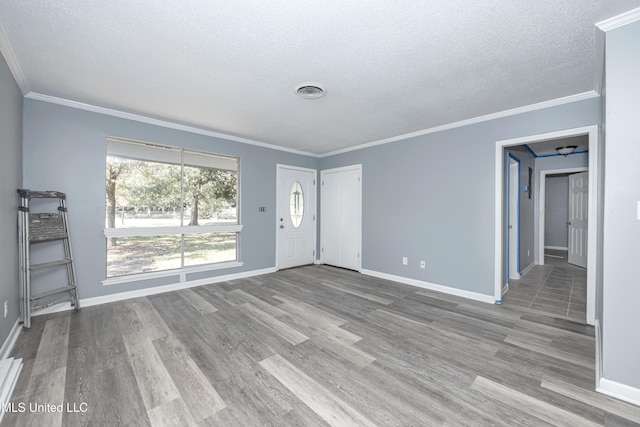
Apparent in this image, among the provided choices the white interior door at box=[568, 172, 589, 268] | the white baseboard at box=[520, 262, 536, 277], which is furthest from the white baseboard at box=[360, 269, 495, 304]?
the white interior door at box=[568, 172, 589, 268]

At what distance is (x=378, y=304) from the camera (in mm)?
3463

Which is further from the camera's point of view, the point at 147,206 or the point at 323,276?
the point at 323,276

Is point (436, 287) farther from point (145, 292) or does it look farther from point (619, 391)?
point (145, 292)

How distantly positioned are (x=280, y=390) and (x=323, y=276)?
121 inches

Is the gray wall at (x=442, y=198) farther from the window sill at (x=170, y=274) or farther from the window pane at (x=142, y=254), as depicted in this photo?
the window pane at (x=142, y=254)

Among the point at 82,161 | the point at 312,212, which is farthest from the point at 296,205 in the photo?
the point at 82,161

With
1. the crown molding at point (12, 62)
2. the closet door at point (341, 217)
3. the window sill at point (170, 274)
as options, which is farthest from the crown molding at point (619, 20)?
the window sill at point (170, 274)

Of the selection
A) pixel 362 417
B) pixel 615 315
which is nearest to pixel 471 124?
pixel 615 315

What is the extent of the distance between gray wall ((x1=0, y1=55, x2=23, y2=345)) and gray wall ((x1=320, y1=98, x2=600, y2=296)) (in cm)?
452

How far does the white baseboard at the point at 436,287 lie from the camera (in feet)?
11.7

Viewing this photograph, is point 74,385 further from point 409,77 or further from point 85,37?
point 409,77

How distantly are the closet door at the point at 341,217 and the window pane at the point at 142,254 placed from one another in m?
2.90

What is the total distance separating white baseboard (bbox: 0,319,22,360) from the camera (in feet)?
7.09

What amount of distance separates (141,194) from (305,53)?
3.10m
